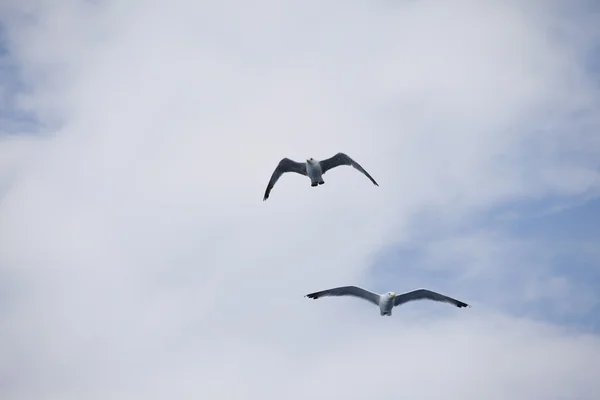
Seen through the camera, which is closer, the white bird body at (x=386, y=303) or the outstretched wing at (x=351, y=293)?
the white bird body at (x=386, y=303)

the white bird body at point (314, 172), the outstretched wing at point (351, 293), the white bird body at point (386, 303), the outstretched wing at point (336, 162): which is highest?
the outstretched wing at point (336, 162)

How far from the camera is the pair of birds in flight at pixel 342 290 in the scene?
67438 millimetres

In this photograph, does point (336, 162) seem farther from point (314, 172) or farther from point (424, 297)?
point (424, 297)

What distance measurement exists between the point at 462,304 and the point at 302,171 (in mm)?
16107

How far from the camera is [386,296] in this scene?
67562 millimetres

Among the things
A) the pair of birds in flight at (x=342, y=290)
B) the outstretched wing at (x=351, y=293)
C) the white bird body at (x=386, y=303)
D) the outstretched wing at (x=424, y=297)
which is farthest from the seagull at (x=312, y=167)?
the outstretched wing at (x=424, y=297)

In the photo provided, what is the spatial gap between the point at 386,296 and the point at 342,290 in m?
3.40

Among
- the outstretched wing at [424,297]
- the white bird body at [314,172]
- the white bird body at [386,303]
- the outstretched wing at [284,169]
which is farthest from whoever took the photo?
the outstretched wing at [424,297]

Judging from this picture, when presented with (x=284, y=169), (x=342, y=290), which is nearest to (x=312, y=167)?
(x=284, y=169)

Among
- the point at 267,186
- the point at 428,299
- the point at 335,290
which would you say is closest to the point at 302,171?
the point at 267,186

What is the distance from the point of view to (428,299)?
6938 cm

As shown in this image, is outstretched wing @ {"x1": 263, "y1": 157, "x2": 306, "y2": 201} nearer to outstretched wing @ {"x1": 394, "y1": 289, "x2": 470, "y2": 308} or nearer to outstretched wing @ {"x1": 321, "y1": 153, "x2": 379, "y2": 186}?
outstretched wing @ {"x1": 321, "y1": 153, "x2": 379, "y2": 186}

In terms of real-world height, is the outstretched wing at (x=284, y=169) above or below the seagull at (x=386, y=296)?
above

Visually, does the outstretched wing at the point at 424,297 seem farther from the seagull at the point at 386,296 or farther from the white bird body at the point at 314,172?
the white bird body at the point at 314,172
